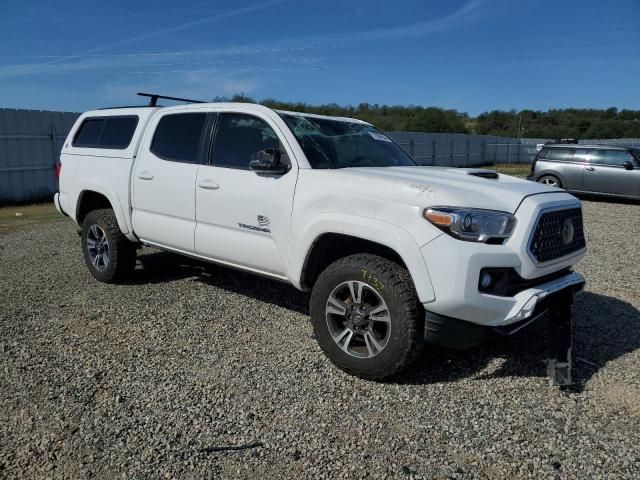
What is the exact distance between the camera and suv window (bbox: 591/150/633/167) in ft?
49.5

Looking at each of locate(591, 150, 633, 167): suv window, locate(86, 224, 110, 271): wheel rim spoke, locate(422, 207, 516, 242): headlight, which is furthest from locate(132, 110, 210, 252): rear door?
locate(591, 150, 633, 167): suv window

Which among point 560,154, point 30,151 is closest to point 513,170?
point 560,154

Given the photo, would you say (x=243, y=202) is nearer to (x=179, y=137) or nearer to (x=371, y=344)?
(x=179, y=137)

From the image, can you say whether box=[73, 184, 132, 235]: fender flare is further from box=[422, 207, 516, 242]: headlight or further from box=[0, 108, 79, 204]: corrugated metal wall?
box=[0, 108, 79, 204]: corrugated metal wall

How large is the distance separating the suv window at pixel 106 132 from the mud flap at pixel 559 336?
4459 millimetres

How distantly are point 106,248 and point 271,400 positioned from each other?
3.46 metres

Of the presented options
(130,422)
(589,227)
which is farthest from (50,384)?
(589,227)

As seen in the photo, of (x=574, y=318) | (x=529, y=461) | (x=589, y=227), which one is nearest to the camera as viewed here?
(x=529, y=461)

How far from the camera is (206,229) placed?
15.8 feet

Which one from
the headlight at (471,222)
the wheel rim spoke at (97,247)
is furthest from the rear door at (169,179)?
the headlight at (471,222)

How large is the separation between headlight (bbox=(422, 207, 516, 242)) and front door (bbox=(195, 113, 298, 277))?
1267mm

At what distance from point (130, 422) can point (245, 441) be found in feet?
2.39

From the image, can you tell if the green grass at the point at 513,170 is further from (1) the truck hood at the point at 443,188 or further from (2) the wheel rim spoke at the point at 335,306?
(2) the wheel rim spoke at the point at 335,306

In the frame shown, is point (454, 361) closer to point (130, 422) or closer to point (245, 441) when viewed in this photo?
point (245, 441)
